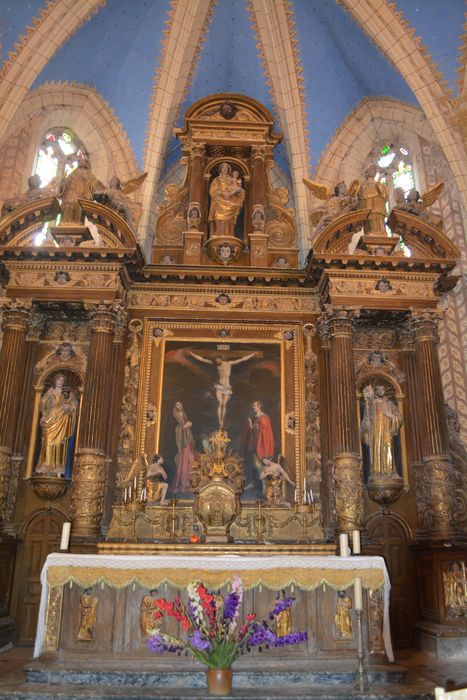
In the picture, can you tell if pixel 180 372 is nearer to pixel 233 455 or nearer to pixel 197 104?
pixel 233 455

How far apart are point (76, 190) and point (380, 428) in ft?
24.4

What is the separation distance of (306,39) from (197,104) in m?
3.84

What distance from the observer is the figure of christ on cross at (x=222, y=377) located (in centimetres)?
1162

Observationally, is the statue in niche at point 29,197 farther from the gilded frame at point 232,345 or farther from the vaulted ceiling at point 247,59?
the gilded frame at point 232,345

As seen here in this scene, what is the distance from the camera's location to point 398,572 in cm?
1101

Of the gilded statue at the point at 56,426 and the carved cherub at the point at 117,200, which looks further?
the carved cherub at the point at 117,200

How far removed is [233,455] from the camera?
445 inches

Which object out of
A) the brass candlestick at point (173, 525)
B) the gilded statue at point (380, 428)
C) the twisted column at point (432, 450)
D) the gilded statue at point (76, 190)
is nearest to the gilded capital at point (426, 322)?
the twisted column at point (432, 450)

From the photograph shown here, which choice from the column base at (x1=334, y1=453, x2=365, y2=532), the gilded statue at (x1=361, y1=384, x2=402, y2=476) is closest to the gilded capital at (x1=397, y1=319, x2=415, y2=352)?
the gilded statue at (x1=361, y1=384, x2=402, y2=476)

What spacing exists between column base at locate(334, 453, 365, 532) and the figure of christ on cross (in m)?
2.21

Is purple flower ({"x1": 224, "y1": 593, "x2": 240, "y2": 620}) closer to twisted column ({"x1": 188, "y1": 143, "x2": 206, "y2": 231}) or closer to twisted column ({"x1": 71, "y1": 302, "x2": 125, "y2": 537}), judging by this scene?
twisted column ({"x1": 71, "y1": 302, "x2": 125, "y2": 537})

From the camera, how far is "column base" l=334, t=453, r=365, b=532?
10.5 metres

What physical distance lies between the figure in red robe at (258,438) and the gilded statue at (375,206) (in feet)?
14.0

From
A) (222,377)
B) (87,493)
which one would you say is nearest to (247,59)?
(222,377)
